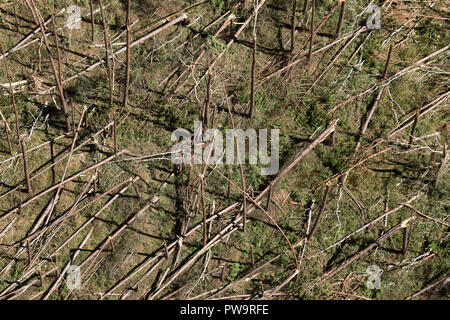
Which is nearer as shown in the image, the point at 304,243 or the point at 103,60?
the point at 304,243

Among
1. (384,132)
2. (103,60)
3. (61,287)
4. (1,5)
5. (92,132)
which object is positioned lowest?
(61,287)

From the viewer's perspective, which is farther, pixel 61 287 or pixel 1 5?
pixel 1 5

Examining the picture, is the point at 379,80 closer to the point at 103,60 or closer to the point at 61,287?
the point at 103,60

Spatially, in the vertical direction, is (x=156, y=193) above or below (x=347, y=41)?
below

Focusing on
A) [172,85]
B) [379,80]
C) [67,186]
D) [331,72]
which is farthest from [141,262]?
[379,80]

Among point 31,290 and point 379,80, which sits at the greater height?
point 379,80

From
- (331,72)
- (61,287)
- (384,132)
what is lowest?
(61,287)

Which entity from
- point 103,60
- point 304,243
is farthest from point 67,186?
point 304,243

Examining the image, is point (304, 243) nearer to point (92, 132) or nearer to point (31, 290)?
point (92, 132)
